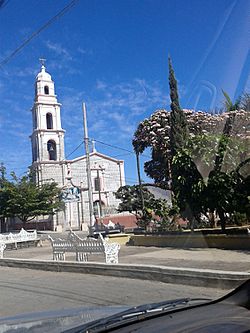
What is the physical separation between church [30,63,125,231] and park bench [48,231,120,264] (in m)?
42.4

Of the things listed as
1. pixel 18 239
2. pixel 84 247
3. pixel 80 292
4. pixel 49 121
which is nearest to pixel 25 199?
pixel 18 239

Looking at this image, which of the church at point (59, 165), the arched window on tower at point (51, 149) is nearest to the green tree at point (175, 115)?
the church at point (59, 165)

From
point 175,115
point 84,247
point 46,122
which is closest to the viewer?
point 84,247

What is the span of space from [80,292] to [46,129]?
2097 inches

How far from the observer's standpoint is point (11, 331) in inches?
111

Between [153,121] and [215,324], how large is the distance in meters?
29.4

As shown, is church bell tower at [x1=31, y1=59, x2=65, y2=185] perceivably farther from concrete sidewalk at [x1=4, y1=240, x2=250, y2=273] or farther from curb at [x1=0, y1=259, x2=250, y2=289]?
curb at [x1=0, y1=259, x2=250, y2=289]

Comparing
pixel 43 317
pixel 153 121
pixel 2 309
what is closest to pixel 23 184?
pixel 153 121

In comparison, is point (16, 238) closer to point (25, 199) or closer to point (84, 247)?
point (84, 247)

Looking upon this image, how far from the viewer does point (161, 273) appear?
8852 millimetres

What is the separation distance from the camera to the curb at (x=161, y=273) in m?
7.63

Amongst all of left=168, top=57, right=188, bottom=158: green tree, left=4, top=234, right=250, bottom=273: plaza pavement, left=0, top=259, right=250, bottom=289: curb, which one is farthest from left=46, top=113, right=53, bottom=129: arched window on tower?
left=0, top=259, right=250, bottom=289: curb

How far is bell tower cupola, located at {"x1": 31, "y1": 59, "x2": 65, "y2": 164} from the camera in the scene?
59.8 m

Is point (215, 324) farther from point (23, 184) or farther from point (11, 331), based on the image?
point (23, 184)
